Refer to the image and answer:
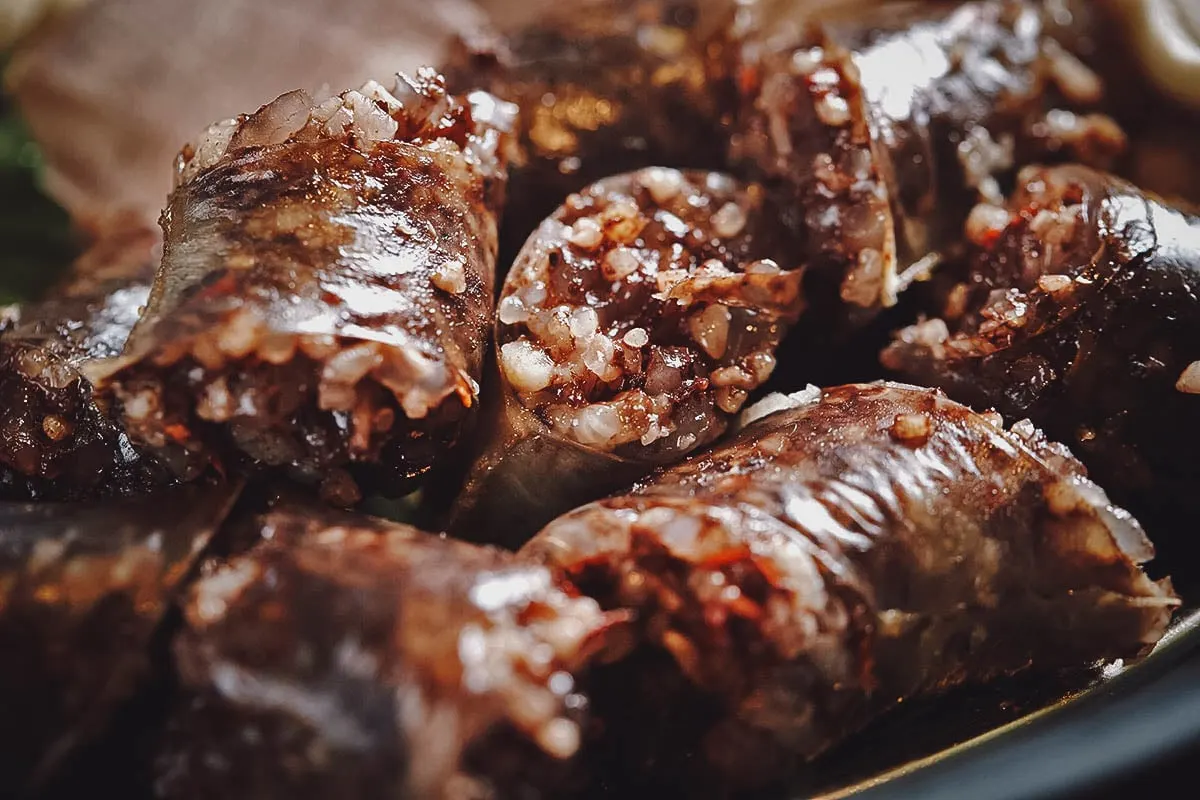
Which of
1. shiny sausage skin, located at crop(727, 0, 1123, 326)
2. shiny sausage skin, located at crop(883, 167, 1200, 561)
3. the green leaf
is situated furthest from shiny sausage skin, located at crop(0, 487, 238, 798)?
the green leaf

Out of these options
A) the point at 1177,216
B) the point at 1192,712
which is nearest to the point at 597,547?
the point at 1192,712

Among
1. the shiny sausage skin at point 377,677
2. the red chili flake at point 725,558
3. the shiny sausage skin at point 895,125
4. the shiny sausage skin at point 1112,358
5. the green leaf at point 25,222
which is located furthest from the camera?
the green leaf at point 25,222

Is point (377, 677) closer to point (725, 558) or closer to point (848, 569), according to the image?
point (725, 558)

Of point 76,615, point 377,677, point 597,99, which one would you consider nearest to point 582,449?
point 377,677

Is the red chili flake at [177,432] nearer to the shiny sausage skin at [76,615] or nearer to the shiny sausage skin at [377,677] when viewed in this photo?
the shiny sausage skin at [76,615]

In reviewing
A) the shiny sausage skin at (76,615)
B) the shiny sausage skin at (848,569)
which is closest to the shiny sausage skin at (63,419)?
the shiny sausage skin at (76,615)

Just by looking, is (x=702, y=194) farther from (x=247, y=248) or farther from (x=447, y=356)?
(x=247, y=248)

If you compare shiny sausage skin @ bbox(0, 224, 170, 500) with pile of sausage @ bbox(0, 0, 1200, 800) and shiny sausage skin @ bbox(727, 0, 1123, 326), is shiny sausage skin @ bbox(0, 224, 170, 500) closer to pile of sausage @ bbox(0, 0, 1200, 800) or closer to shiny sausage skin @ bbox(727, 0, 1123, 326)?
pile of sausage @ bbox(0, 0, 1200, 800)
